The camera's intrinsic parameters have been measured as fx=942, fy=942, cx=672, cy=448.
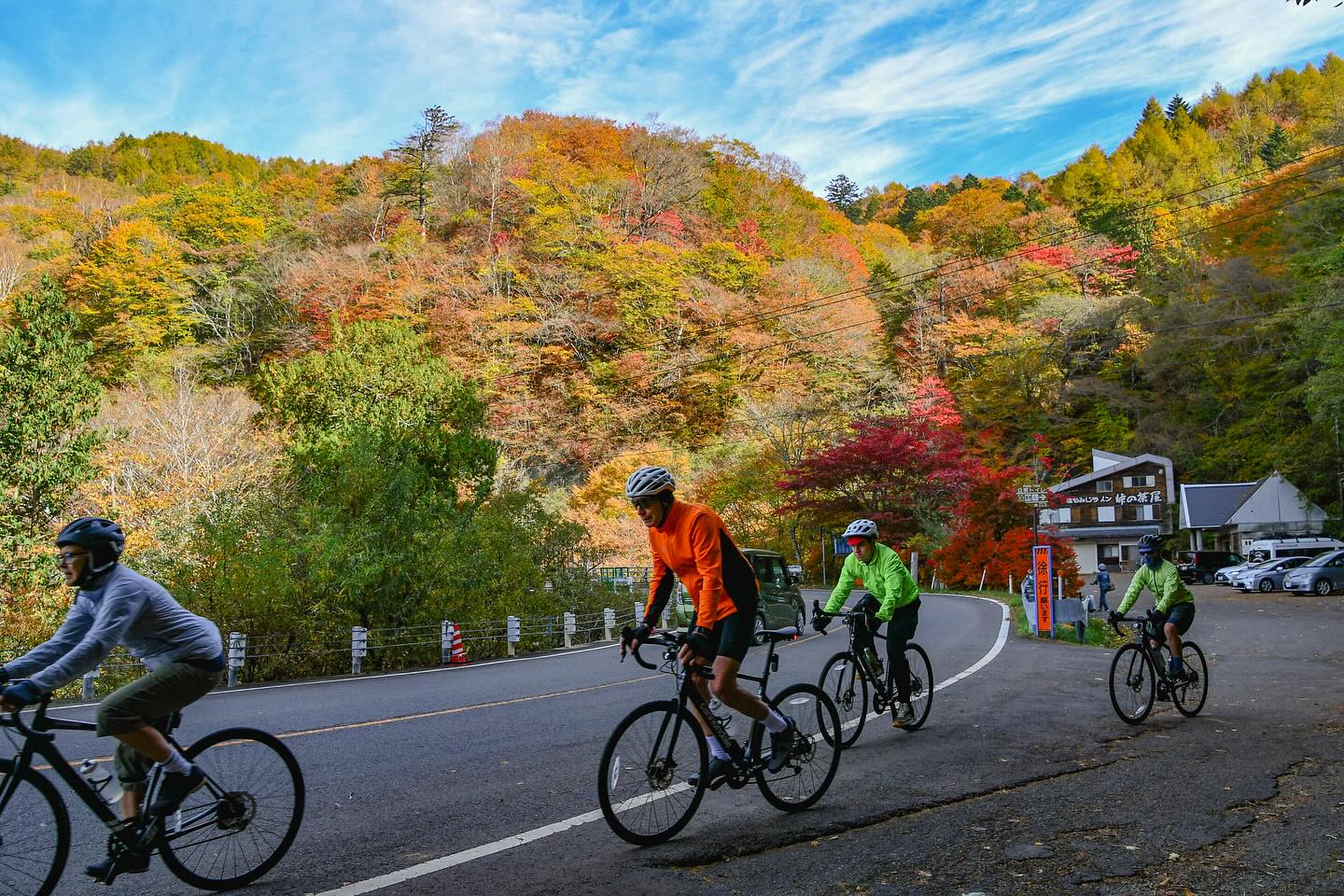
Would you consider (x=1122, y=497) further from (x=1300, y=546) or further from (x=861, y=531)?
(x=861, y=531)

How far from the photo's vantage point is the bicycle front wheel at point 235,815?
438 cm

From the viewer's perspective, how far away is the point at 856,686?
26.4 feet

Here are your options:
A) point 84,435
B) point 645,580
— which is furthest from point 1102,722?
point 84,435

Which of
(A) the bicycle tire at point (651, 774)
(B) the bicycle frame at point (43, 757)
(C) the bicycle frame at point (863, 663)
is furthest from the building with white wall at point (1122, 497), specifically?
(B) the bicycle frame at point (43, 757)

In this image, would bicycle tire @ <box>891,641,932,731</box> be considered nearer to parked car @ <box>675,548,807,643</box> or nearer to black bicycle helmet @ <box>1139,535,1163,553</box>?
black bicycle helmet @ <box>1139,535,1163,553</box>

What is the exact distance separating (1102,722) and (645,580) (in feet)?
73.6

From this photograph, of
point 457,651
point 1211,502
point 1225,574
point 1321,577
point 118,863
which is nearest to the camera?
point 118,863

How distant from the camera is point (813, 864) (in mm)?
4625

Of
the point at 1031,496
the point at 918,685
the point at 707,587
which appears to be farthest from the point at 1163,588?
the point at 1031,496

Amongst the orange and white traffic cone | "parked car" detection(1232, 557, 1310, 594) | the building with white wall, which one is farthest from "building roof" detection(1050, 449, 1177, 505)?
the orange and white traffic cone

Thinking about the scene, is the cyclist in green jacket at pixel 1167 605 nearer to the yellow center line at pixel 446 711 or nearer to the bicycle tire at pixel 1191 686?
the bicycle tire at pixel 1191 686

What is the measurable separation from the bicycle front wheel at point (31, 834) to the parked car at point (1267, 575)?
39.4 metres

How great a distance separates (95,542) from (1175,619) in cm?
872

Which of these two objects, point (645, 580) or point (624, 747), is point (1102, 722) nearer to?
point (624, 747)
